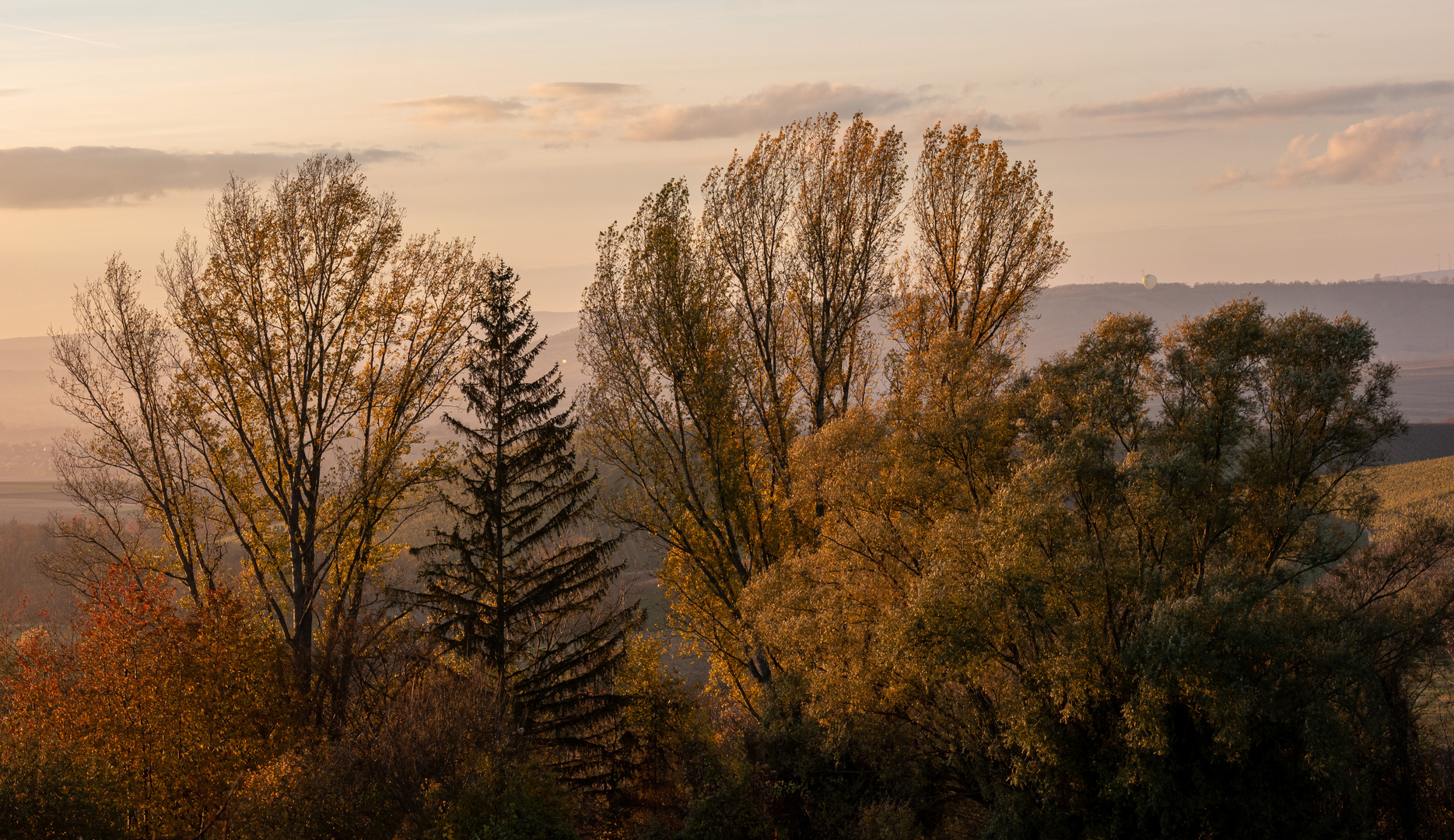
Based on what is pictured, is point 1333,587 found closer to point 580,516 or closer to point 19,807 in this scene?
point 580,516

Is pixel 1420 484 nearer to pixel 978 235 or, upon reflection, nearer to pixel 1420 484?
pixel 1420 484

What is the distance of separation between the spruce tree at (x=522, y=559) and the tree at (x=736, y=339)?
1.55 m

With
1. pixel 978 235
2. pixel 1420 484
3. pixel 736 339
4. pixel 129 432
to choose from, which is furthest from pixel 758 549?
pixel 1420 484

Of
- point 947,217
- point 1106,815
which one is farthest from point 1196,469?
point 947,217

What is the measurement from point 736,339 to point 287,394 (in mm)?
12902

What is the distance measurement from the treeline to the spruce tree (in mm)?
146

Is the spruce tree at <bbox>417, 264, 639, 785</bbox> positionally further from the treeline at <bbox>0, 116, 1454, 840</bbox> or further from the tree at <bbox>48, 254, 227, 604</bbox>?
the tree at <bbox>48, 254, 227, 604</bbox>

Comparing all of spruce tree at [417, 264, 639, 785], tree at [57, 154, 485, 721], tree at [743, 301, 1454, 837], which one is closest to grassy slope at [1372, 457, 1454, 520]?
tree at [743, 301, 1454, 837]

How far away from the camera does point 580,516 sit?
27672 millimetres

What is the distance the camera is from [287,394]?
25.8 metres

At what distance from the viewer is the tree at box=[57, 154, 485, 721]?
25.5 m

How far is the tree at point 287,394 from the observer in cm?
2550

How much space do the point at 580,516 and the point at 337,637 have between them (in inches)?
287

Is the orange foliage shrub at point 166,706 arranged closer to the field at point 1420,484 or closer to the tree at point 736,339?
the tree at point 736,339
